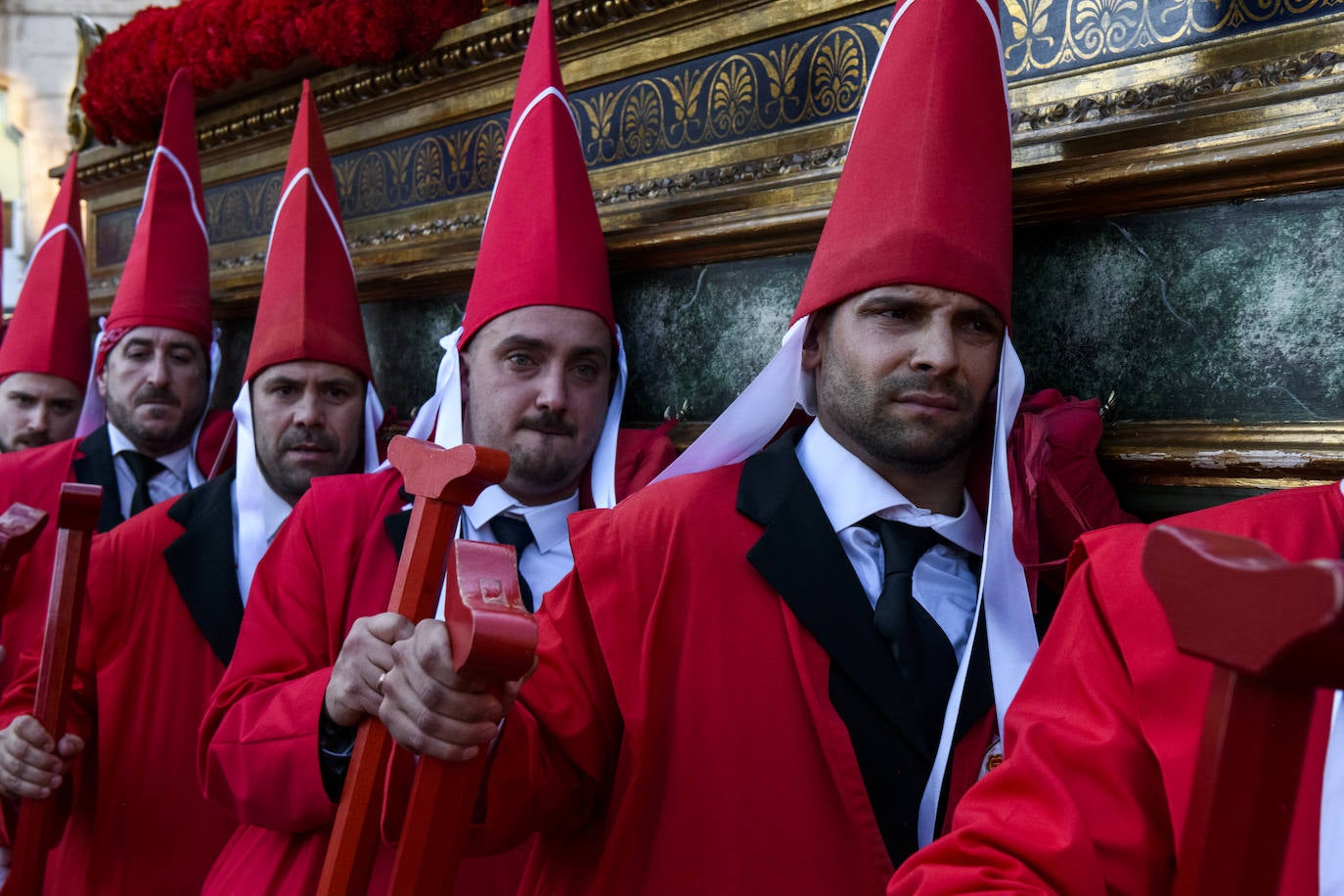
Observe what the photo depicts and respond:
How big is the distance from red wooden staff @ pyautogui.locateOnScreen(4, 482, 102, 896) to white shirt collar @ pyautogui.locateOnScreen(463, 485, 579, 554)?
70 centimetres

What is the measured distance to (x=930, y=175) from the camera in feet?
6.01

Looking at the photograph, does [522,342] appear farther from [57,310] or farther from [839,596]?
[57,310]

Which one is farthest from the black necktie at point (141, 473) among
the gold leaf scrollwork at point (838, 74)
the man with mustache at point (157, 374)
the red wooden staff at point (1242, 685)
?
the red wooden staff at point (1242, 685)

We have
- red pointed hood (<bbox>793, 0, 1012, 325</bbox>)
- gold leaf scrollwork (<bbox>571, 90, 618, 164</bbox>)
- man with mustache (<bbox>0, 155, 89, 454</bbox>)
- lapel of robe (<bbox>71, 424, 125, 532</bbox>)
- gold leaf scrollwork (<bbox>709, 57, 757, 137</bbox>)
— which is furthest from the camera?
man with mustache (<bbox>0, 155, 89, 454</bbox>)

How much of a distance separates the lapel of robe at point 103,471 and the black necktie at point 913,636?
2.45 meters

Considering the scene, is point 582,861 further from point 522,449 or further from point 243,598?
point 243,598

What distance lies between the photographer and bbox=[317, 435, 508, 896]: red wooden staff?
1.46 meters

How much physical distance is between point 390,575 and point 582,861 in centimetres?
74

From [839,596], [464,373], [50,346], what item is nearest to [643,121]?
[464,373]

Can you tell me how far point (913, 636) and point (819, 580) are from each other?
15 cm

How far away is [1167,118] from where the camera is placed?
1920 mm

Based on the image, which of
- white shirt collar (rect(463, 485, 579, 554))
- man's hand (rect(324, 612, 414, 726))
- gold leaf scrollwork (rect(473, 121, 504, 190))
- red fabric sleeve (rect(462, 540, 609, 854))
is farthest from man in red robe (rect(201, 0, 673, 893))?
gold leaf scrollwork (rect(473, 121, 504, 190))

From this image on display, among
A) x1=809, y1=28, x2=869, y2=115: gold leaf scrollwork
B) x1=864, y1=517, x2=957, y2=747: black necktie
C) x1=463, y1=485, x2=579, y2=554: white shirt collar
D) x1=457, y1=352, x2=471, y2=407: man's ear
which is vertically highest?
x1=809, y1=28, x2=869, y2=115: gold leaf scrollwork

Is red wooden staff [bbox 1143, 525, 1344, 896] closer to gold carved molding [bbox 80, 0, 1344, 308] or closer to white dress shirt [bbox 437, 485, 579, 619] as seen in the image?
gold carved molding [bbox 80, 0, 1344, 308]
